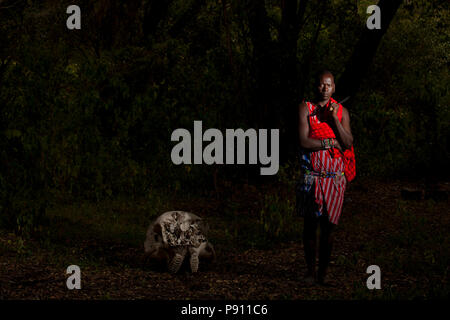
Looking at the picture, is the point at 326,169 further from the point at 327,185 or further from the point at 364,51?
the point at 364,51

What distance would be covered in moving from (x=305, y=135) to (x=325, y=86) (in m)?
0.46

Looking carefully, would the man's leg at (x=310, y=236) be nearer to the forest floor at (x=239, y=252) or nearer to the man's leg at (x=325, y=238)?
the man's leg at (x=325, y=238)

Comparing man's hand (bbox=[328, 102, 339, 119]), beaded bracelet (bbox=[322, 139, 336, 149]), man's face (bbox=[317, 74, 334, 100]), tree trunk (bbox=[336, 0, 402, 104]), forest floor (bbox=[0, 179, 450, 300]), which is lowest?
forest floor (bbox=[0, 179, 450, 300])

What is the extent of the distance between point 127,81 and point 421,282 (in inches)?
274

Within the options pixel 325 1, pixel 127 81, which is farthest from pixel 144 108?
pixel 325 1

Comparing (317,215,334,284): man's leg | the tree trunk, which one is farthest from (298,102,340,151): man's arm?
the tree trunk

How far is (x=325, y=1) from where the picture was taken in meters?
12.5

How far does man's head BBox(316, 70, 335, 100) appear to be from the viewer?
20.6 feet

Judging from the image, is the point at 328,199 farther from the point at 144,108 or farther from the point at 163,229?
the point at 144,108

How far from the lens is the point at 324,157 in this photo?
253 inches

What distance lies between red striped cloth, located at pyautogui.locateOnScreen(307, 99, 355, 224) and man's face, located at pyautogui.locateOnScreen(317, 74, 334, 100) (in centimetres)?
14

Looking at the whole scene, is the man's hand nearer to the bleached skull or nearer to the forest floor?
the forest floor

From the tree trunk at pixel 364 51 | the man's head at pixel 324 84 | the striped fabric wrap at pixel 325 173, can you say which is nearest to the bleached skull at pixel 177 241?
the striped fabric wrap at pixel 325 173

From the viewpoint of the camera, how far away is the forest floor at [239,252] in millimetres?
6867
